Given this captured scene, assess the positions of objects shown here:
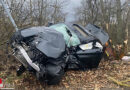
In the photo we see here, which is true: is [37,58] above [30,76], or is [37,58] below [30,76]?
above

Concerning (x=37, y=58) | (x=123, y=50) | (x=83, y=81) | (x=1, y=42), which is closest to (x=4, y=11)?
(x=1, y=42)

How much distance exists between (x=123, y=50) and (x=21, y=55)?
4.01 metres

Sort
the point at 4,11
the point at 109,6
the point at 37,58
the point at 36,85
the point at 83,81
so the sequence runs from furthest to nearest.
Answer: the point at 109,6
the point at 4,11
the point at 83,81
the point at 36,85
the point at 37,58

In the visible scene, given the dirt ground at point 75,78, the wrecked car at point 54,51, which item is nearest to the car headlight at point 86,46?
the wrecked car at point 54,51

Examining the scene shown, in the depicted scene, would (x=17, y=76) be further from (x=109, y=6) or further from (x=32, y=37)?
(x=109, y=6)

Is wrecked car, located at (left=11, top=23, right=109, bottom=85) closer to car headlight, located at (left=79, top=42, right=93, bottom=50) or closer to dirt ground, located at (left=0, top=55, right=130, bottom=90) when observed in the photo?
car headlight, located at (left=79, top=42, right=93, bottom=50)

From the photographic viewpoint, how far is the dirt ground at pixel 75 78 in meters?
4.03

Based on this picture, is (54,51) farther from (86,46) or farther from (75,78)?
(86,46)

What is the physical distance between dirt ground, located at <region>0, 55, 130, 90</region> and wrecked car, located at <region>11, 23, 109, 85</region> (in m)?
0.18

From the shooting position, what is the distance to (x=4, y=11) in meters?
6.20

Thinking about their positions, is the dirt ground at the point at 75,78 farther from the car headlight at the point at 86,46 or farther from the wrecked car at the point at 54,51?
the car headlight at the point at 86,46

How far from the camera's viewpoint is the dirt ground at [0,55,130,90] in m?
4.03

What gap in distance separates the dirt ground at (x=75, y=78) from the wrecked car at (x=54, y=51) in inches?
7.0

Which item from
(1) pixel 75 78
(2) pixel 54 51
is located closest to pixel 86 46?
(1) pixel 75 78
